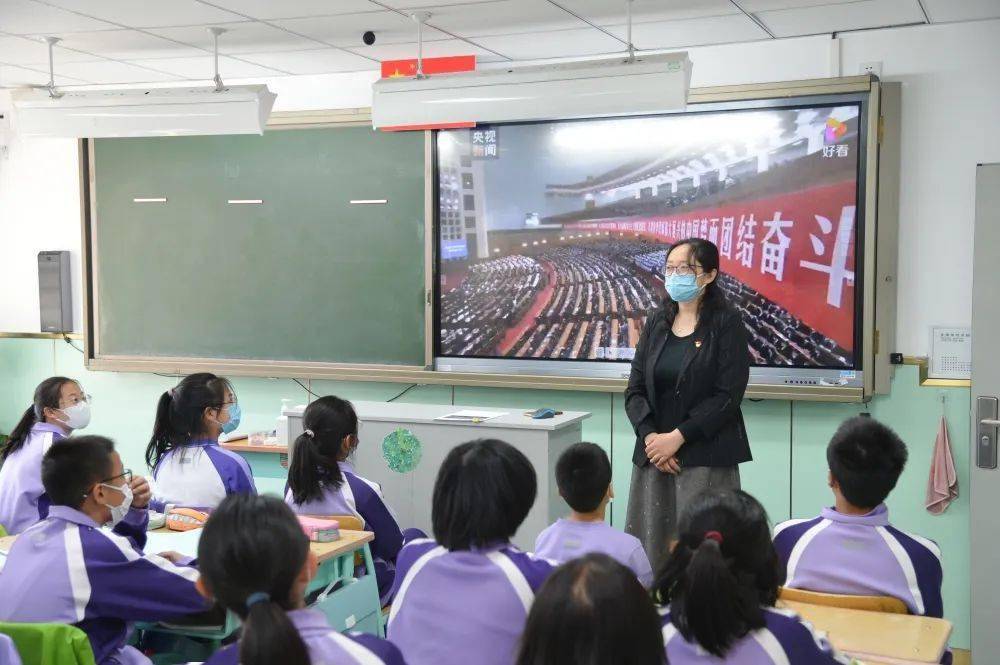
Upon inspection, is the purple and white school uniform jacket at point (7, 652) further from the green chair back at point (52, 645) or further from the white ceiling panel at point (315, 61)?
the white ceiling panel at point (315, 61)

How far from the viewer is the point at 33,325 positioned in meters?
6.45

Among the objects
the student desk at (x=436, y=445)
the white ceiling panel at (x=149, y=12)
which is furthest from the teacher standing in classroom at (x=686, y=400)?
the white ceiling panel at (x=149, y=12)

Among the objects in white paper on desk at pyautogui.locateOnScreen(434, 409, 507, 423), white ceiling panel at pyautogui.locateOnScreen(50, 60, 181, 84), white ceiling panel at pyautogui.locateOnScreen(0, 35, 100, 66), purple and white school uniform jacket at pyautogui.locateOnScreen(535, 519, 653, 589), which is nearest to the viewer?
purple and white school uniform jacket at pyautogui.locateOnScreen(535, 519, 653, 589)

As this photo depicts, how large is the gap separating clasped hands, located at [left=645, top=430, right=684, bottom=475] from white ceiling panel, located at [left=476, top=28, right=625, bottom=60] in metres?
2.07

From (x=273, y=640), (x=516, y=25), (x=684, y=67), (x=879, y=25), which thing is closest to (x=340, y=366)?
(x=516, y=25)

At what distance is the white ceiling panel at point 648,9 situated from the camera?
399 cm

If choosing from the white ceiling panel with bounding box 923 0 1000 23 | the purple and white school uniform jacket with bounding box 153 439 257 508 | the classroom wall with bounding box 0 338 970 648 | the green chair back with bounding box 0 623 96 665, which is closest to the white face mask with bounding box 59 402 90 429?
the purple and white school uniform jacket with bounding box 153 439 257 508

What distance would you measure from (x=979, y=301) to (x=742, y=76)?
153 centimetres

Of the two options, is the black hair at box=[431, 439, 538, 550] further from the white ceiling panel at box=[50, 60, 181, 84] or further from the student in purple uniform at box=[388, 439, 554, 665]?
the white ceiling panel at box=[50, 60, 181, 84]

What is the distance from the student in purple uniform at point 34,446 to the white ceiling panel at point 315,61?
2.12 metres

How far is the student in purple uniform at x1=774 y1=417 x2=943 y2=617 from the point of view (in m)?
2.23

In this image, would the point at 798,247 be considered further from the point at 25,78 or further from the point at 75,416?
the point at 25,78

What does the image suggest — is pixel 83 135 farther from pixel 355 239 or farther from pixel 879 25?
pixel 879 25

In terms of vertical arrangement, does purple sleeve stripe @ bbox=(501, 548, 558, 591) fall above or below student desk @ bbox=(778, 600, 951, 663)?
above
